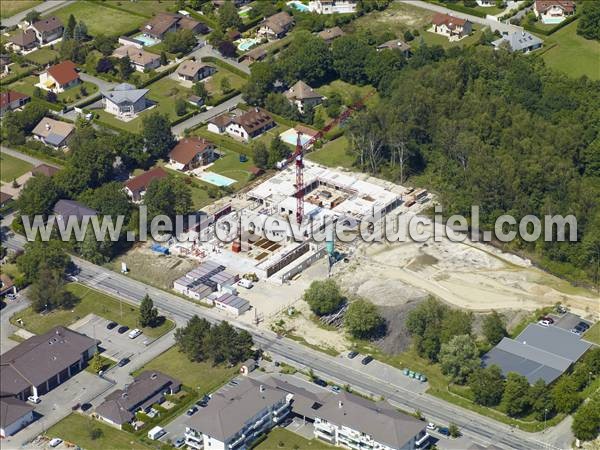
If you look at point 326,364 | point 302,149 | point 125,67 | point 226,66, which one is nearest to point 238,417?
point 326,364

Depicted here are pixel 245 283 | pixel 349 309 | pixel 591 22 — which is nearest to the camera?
pixel 349 309

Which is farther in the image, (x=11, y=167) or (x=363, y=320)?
(x=11, y=167)

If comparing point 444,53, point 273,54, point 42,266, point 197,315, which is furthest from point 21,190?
point 444,53

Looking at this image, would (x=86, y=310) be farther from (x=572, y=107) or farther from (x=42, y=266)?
(x=572, y=107)

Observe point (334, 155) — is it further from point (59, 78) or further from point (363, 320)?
point (59, 78)

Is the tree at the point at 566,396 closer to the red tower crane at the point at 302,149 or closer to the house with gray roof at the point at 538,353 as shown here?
the house with gray roof at the point at 538,353

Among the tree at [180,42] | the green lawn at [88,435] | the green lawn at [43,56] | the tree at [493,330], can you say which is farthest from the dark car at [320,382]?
the green lawn at [43,56]
